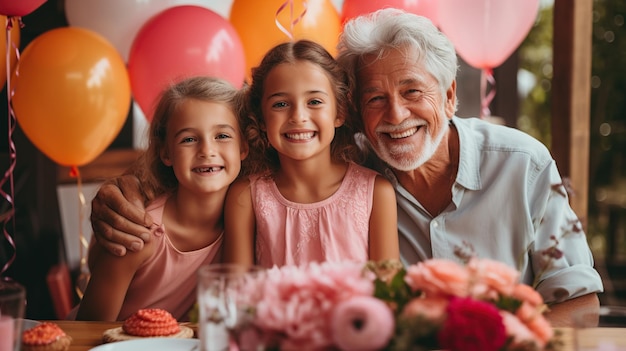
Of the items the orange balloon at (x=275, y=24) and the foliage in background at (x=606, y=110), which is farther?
the foliage in background at (x=606, y=110)

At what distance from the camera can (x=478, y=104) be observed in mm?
4410

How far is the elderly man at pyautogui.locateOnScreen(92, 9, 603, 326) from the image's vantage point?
6.85 feet

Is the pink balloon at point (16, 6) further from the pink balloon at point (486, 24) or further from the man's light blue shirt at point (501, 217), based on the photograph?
the pink balloon at point (486, 24)

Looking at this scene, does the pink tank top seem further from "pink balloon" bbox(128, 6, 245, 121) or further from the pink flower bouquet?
the pink flower bouquet

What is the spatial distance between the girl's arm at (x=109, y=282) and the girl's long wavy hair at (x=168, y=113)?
0.68ft

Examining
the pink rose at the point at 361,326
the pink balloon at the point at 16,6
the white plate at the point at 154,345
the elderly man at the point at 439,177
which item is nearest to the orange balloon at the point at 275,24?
the elderly man at the point at 439,177

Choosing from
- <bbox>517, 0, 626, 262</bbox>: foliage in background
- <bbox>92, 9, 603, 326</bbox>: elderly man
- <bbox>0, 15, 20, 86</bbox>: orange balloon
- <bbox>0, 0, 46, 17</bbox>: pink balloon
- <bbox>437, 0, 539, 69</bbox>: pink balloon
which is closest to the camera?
<bbox>92, 9, 603, 326</bbox>: elderly man

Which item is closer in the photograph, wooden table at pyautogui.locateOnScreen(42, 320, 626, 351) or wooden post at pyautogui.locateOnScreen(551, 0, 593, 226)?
wooden table at pyautogui.locateOnScreen(42, 320, 626, 351)

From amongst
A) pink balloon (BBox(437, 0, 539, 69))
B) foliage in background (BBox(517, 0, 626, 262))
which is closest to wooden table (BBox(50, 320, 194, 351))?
pink balloon (BBox(437, 0, 539, 69))

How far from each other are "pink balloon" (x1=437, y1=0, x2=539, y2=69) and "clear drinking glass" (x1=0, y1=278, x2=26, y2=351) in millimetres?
2396

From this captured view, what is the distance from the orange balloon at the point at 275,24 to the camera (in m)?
2.86

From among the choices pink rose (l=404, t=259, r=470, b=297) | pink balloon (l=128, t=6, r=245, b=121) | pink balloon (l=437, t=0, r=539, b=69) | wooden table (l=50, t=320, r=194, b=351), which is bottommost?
wooden table (l=50, t=320, r=194, b=351)

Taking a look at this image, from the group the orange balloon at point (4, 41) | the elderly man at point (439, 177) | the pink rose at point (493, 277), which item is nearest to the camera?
the pink rose at point (493, 277)

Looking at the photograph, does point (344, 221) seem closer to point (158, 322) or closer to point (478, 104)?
point (158, 322)
